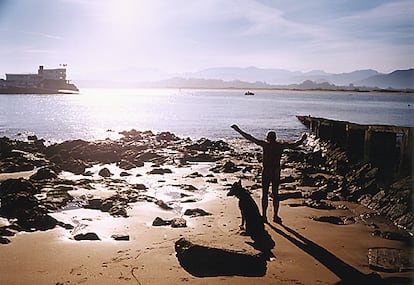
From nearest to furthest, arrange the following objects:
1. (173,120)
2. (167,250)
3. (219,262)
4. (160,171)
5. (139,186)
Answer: (219,262)
(167,250)
(139,186)
(160,171)
(173,120)

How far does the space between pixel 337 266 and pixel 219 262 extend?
7.12 ft

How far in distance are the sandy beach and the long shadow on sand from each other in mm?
16

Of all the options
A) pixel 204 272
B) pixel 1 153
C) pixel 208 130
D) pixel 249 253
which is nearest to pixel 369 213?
pixel 249 253

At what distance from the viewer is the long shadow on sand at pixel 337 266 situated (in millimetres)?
6316

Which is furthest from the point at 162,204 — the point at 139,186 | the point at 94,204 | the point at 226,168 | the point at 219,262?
the point at 226,168

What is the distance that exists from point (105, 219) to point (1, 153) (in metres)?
13.6

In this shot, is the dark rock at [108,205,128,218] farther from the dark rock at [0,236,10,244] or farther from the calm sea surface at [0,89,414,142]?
the calm sea surface at [0,89,414,142]

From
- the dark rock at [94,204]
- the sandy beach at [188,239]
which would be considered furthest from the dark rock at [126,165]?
the dark rock at [94,204]

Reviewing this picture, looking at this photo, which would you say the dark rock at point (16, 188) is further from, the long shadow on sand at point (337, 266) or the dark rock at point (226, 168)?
the dark rock at point (226, 168)

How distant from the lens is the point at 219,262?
6.68 m

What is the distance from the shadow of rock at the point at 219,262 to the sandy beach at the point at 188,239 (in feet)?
0.20

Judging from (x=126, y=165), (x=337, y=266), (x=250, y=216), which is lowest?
(x=126, y=165)

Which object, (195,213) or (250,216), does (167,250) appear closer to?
(250,216)

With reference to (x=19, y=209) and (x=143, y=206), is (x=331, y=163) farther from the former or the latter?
(x=19, y=209)
